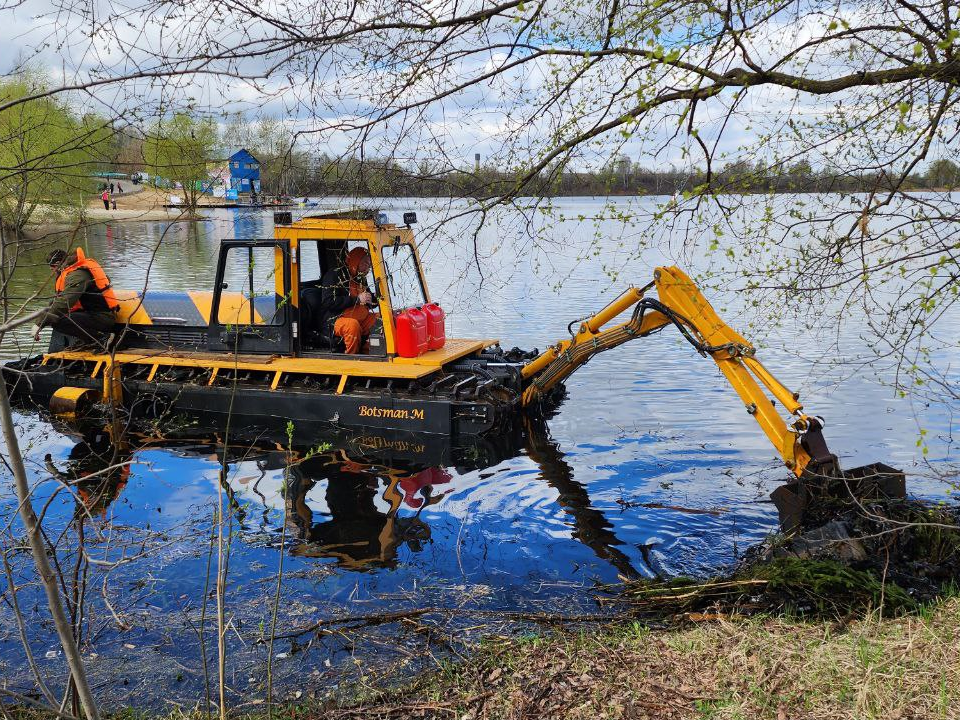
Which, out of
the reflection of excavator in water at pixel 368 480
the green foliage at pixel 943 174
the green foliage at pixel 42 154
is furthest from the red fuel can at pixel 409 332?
the green foliage at pixel 943 174

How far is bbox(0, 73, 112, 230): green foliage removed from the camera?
3391mm

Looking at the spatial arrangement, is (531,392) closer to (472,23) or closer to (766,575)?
(766,575)

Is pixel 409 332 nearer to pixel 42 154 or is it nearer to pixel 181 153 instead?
pixel 181 153

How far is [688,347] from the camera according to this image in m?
16.1

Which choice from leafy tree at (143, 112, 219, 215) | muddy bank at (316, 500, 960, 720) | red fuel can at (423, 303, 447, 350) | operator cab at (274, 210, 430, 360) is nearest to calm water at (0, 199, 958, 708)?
leafy tree at (143, 112, 219, 215)

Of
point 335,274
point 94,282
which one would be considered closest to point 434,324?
point 335,274

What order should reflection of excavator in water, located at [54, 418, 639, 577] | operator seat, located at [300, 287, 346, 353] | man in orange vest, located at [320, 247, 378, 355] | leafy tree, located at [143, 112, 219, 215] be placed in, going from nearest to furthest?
leafy tree, located at [143, 112, 219, 215], reflection of excavator in water, located at [54, 418, 639, 577], man in orange vest, located at [320, 247, 378, 355], operator seat, located at [300, 287, 346, 353]

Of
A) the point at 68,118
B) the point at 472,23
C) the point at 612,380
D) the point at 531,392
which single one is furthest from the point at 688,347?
the point at 68,118

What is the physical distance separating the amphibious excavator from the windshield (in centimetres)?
2

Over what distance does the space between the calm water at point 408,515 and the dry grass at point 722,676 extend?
734mm

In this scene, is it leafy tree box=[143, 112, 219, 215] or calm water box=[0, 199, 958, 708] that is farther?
calm water box=[0, 199, 958, 708]

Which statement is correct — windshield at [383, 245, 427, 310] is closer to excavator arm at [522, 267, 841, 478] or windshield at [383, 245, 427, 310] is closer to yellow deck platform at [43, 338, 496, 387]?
yellow deck platform at [43, 338, 496, 387]

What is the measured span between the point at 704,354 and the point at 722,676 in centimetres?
411

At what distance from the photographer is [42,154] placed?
142 inches
